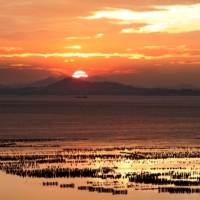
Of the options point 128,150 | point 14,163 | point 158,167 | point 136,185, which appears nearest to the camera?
point 136,185

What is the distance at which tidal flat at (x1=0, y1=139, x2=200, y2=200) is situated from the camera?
41188 millimetres

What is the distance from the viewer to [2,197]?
39938 millimetres

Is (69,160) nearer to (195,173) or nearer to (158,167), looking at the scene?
(158,167)

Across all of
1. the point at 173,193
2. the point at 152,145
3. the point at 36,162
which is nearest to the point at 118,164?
the point at 36,162

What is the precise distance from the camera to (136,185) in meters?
43.7

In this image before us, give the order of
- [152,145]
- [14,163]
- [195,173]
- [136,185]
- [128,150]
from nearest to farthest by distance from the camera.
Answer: [136,185] → [195,173] → [14,163] → [128,150] → [152,145]

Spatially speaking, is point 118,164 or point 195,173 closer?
point 195,173

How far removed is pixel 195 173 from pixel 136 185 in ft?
25.3

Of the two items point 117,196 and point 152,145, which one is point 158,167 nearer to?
point 117,196

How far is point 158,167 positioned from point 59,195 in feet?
50.0

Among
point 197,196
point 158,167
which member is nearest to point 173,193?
point 197,196

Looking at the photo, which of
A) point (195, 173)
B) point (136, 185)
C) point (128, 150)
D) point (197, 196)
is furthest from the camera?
point (128, 150)

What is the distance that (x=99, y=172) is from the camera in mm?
49688

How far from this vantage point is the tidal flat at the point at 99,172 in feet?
135
